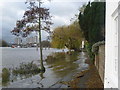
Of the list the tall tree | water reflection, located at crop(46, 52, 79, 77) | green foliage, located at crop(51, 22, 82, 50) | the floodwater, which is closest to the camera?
the floodwater

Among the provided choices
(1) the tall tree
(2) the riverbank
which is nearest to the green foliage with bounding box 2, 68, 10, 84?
(1) the tall tree

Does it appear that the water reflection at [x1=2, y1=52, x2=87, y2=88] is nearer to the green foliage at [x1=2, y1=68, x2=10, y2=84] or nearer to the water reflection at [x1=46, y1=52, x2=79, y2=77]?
the water reflection at [x1=46, y1=52, x2=79, y2=77]

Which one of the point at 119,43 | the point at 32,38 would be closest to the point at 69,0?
the point at 32,38

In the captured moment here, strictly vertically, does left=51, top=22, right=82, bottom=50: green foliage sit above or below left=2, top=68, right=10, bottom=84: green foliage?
above

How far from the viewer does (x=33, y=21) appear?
11180mm

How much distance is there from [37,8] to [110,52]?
7698 millimetres

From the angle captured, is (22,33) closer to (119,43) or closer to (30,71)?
(30,71)

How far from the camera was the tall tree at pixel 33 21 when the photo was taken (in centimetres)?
1080

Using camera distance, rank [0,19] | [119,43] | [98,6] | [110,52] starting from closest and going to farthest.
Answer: [119,43] → [110,52] → [0,19] → [98,6]

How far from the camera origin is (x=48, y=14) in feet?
36.5

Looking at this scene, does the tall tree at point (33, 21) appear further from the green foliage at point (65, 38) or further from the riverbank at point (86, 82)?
the green foliage at point (65, 38)

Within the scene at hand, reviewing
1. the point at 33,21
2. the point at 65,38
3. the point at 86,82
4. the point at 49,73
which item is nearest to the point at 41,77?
the point at 49,73

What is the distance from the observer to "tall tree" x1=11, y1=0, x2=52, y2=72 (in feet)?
35.4

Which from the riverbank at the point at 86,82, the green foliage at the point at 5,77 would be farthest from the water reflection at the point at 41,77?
the riverbank at the point at 86,82
